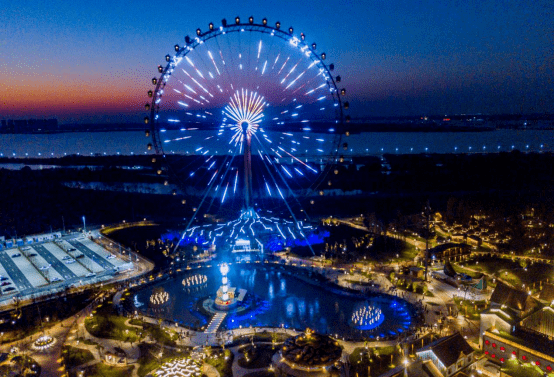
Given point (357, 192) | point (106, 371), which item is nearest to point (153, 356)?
point (106, 371)

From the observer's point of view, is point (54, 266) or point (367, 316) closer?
point (367, 316)

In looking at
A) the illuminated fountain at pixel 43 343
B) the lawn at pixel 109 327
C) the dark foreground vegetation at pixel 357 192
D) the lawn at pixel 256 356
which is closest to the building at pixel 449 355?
the lawn at pixel 256 356

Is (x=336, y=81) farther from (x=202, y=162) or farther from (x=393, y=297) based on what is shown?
(x=202, y=162)

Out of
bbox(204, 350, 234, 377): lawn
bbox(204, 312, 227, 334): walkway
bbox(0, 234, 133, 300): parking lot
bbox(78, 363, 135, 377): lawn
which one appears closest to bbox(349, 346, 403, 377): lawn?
bbox(204, 350, 234, 377): lawn

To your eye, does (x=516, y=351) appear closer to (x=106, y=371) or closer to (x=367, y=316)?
(x=367, y=316)

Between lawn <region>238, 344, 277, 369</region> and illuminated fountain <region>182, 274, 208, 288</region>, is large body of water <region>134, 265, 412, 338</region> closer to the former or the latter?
illuminated fountain <region>182, 274, 208, 288</region>

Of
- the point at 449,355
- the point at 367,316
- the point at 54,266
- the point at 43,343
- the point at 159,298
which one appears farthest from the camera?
the point at 54,266
